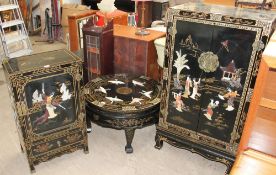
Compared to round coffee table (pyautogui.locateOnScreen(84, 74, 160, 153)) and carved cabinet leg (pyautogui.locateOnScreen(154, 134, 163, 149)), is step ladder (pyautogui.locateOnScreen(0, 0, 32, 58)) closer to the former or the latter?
round coffee table (pyautogui.locateOnScreen(84, 74, 160, 153))

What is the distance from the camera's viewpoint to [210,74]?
234 centimetres

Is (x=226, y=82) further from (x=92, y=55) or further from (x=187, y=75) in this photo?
(x=92, y=55)

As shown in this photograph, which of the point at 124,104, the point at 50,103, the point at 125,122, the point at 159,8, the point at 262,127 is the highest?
the point at 159,8

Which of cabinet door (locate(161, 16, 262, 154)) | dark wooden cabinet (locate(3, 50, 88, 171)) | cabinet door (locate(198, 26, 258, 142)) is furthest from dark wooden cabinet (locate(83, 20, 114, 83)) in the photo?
cabinet door (locate(198, 26, 258, 142))

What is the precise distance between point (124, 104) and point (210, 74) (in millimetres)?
896

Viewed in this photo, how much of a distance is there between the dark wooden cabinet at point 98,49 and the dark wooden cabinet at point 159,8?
3.38 m

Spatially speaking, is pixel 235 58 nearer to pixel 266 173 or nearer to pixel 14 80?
pixel 266 173

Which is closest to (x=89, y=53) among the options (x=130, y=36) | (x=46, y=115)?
(x=130, y=36)

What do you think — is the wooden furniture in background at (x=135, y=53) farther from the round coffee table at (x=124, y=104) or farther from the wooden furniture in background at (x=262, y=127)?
the wooden furniture in background at (x=262, y=127)

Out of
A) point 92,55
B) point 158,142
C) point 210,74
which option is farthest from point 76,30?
point 210,74

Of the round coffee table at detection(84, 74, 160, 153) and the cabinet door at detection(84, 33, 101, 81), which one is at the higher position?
the cabinet door at detection(84, 33, 101, 81)

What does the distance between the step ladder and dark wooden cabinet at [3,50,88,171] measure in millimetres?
2622

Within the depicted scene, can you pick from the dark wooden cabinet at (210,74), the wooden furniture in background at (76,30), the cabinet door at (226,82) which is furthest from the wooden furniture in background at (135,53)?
the wooden furniture in background at (76,30)

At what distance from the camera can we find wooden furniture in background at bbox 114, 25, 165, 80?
3.08m
